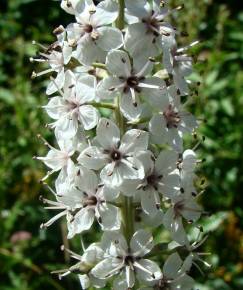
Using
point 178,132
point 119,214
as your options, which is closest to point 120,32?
point 178,132

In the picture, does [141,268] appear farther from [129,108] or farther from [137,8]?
[137,8]

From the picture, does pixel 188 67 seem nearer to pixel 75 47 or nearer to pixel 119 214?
pixel 75 47

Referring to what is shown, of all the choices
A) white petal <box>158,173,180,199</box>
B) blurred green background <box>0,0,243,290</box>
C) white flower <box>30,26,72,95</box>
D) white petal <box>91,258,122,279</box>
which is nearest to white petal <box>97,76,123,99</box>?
white flower <box>30,26,72,95</box>

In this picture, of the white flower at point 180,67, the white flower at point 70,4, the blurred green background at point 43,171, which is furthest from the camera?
the blurred green background at point 43,171

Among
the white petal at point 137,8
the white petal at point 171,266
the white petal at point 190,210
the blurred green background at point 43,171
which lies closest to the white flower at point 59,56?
the white petal at point 137,8

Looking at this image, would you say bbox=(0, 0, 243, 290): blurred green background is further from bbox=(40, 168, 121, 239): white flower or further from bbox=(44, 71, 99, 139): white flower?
Result: bbox=(44, 71, 99, 139): white flower

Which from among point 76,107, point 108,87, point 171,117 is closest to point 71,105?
point 76,107

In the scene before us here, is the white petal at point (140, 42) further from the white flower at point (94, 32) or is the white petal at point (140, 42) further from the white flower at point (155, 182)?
the white flower at point (155, 182)
